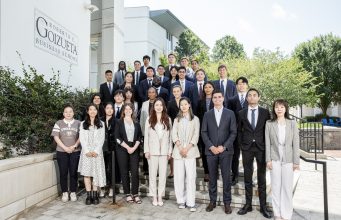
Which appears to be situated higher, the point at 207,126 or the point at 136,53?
the point at 136,53

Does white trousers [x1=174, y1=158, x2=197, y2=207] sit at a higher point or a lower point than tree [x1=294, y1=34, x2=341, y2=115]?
lower

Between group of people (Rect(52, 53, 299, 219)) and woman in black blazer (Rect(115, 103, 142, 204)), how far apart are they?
18 mm

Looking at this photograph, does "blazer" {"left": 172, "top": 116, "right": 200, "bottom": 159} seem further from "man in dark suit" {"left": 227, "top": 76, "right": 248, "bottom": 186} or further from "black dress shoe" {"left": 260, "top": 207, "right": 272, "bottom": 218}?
"black dress shoe" {"left": 260, "top": 207, "right": 272, "bottom": 218}

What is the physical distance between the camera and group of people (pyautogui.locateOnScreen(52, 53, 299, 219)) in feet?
15.3

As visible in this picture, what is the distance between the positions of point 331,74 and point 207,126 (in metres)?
28.1

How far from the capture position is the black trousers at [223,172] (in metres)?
4.94

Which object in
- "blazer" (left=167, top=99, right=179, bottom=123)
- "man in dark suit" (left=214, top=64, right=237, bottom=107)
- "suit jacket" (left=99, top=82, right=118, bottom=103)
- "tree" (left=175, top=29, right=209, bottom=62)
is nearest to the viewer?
"blazer" (left=167, top=99, right=179, bottom=123)

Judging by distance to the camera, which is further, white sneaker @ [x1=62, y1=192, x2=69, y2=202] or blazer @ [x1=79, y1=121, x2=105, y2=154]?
white sneaker @ [x1=62, y1=192, x2=69, y2=202]

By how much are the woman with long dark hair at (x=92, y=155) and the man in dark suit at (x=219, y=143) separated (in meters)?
1.90

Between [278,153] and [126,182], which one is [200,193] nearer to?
[126,182]

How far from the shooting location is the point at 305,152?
1137 cm

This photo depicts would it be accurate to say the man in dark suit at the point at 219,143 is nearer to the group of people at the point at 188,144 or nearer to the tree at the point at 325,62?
the group of people at the point at 188,144

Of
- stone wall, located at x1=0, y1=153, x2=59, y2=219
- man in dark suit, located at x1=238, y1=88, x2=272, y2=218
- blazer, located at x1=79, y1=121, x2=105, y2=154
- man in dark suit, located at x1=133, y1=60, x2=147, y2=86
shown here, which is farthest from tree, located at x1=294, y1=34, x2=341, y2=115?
stone wall, located at x1=0, y1=153, x2=59, y2=219

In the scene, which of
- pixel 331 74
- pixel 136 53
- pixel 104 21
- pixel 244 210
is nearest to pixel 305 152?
pixel 244 210
